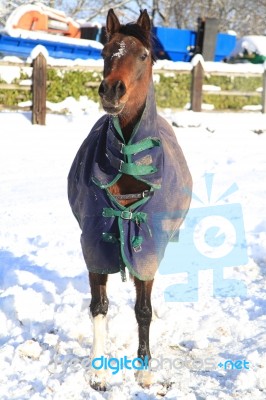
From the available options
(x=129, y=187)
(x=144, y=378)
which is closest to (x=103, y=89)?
(x=129, y=187)

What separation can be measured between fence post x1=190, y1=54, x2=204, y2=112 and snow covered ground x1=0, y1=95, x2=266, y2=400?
7704 millimetres

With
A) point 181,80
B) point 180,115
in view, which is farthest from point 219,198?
point 181,80

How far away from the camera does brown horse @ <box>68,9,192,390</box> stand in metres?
3.36

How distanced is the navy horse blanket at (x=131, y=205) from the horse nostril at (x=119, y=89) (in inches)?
14.3

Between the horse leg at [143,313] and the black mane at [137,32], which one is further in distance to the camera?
the horse leg at [143,313]

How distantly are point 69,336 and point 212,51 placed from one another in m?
19.1

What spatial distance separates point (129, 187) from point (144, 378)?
118cm

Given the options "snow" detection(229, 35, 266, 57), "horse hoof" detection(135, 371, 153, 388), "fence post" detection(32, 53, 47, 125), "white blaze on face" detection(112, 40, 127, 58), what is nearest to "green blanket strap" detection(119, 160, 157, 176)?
"white blaze on face" detection(112, 40, 127, 58)

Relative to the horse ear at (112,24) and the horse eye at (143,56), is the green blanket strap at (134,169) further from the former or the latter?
the horse ear at (112,24)

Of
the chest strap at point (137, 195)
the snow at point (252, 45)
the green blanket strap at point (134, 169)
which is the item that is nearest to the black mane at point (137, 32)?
the green blanket strap at point (134, 169)

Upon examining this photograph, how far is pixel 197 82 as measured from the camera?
54.1ft

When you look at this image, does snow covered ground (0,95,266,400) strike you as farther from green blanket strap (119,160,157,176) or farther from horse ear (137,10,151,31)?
horse ear (137,10,151,31)

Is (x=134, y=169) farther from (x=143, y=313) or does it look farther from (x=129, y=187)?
(x=143, y=313)

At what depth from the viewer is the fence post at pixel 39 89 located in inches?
541
